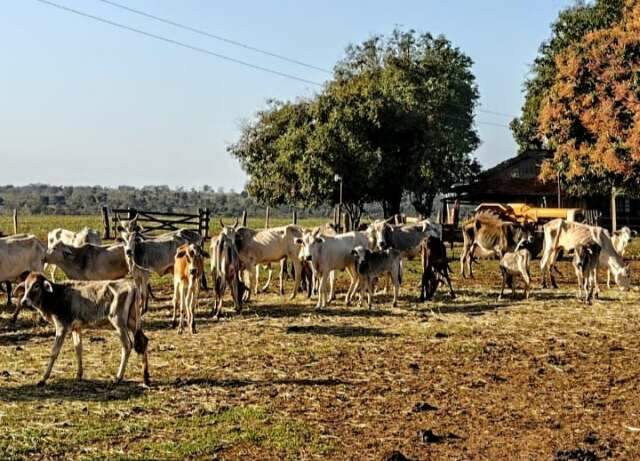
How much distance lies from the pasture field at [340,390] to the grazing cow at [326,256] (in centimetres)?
155

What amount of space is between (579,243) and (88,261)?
1180cm

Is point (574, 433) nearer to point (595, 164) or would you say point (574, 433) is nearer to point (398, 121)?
point (595, 164)

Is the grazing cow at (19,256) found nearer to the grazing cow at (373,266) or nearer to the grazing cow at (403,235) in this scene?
the grazing cow at (373,266)

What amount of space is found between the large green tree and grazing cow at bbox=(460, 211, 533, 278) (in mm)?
9145

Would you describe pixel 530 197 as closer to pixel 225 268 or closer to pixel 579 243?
pixel 579 243

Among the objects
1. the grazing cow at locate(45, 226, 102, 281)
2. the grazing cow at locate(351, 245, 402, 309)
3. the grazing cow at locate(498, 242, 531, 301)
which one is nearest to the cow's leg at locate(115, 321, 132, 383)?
the grazing cow at locate(351, 245, 402, 309)

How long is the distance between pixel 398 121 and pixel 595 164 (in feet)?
44.5

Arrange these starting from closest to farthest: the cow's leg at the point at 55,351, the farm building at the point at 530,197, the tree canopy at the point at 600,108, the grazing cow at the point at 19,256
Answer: the cow's leg at the point at 55,351 → the grazing cow at the point at 19,256 → the tree canopy at the point at 600,108 → the farm building at the point at 530,197

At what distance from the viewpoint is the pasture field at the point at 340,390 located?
28.0 feet

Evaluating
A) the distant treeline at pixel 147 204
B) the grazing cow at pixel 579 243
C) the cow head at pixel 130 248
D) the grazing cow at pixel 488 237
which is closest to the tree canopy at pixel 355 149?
the grazing cow at pixel 488 237

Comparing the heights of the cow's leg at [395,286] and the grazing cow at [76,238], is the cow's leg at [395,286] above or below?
below

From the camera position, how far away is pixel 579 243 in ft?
70.2

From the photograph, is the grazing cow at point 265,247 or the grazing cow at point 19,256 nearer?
the grazing cow at point 19,256

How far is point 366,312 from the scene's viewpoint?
58.0ft
